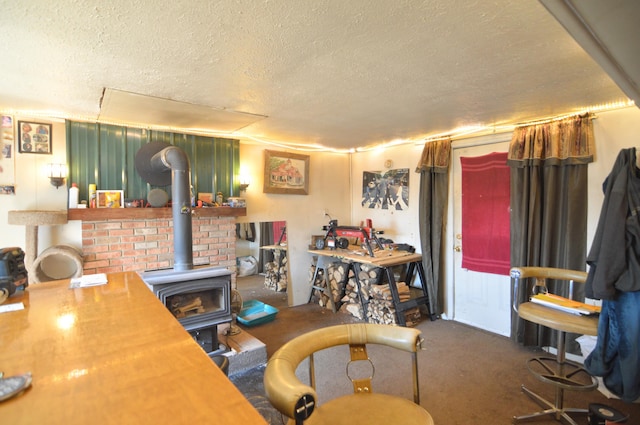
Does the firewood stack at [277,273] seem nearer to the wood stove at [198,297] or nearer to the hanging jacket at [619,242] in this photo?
the wood stove at [198,297]

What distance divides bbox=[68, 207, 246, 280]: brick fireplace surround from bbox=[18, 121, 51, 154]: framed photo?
2.04 ft

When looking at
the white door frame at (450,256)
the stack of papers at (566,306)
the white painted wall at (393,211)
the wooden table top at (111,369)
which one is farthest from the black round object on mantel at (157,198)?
the stack of papers at (566,306)

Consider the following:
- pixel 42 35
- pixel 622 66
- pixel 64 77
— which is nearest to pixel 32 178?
pixel 64 77

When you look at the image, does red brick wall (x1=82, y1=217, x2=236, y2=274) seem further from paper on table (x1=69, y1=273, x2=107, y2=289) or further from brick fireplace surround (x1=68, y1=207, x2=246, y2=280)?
paper on table (x1=69, y1=273, x2=107, y2=289)

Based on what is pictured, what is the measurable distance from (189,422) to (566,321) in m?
2.22

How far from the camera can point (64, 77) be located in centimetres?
209

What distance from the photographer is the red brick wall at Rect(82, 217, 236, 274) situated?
3.05 meters

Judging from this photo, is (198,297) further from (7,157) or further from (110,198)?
(7,157)

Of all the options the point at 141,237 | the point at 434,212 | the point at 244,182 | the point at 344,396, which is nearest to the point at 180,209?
the point at 141,237

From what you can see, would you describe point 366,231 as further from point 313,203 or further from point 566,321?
point 566,321

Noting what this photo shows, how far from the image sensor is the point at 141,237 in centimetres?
326

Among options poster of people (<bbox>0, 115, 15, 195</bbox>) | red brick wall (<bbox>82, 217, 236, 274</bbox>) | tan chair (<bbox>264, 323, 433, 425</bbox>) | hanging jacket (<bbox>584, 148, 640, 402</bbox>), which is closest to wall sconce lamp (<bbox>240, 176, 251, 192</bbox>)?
red brick wall (<bbox>82, 217, 236, 274</bbox>)

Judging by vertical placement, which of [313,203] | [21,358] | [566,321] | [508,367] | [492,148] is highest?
[492,148]

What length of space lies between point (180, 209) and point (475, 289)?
321 cm
